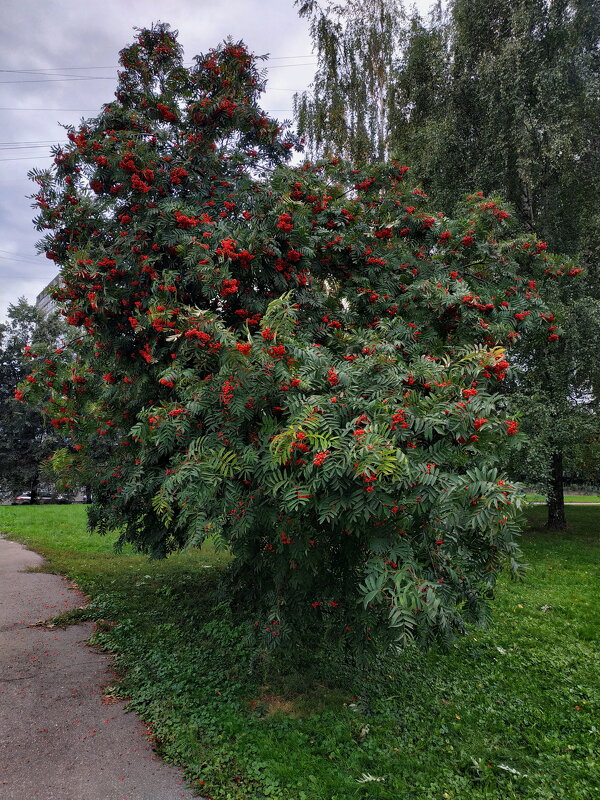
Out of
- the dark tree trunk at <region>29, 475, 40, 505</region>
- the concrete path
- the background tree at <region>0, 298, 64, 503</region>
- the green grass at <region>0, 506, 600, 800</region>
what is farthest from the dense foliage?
the dark tree trunk at <region>29, 475, 40, 505</region>

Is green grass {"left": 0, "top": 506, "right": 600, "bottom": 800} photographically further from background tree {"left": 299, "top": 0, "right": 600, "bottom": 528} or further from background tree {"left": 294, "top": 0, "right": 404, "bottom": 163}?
background tree {"left": 294, "top": 0, "right": 404, "bottom": 163}

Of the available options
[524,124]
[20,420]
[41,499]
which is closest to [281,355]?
[524,124]

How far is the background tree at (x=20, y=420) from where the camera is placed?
813 inches

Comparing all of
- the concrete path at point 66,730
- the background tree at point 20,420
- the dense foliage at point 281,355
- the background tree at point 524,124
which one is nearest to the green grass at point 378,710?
the concrete path at point 66,730

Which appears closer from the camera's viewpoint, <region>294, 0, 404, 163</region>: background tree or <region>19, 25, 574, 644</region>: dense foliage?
Answer: <region>19, 25, 574, 644</region>: dense foliage

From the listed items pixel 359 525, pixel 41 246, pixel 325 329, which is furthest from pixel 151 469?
pixel 41 246

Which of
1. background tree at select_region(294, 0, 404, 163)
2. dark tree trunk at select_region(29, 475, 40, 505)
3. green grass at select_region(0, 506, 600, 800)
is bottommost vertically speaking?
dark tree trunk at select_region(29, 475, 40, 505)

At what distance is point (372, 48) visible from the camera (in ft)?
32.4

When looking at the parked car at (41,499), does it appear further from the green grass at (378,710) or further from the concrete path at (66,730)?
the concrete path at (66,730)

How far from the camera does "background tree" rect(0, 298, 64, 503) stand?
20656 millimetres

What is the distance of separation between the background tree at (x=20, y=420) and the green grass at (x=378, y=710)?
1708 cm

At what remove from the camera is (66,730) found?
3334 mm

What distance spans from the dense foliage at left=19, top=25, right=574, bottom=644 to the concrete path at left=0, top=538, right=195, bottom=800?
1135mm

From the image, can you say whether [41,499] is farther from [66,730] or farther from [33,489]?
[66,730]
